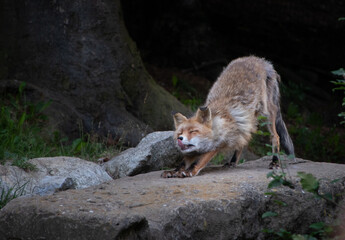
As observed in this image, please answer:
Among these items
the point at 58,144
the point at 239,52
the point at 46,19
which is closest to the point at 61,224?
the point at 58,144

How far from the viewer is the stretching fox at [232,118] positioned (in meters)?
6.55

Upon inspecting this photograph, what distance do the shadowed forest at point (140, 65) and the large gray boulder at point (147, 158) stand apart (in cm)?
86

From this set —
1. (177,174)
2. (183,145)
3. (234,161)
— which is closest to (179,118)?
(183,145)

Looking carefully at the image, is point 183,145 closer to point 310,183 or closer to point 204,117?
point 204,117

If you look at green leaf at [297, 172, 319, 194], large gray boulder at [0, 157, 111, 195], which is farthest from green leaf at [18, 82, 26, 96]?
green leaf at [297, 172, 319, 194]

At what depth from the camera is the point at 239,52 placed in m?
14.0

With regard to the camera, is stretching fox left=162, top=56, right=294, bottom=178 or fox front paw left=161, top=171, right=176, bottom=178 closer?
fox front paw left=161, top=171, right=176, bottom=178

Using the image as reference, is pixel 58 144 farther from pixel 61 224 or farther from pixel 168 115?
pixel 61 224

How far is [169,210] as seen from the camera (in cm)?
457

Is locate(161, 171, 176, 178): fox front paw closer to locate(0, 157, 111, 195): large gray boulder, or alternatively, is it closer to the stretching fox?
the stretching fox

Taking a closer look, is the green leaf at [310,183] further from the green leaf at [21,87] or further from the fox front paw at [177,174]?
the green leaf at [21,87]

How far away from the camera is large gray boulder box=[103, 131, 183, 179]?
299 inches

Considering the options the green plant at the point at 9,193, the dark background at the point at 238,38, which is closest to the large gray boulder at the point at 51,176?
the green plant at the point at 9,193

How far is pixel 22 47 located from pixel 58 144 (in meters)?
2.22
